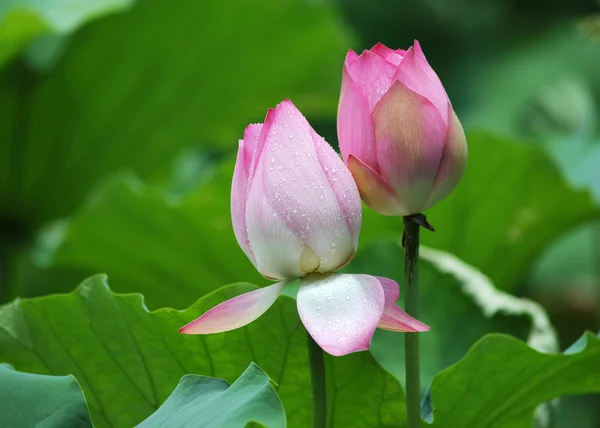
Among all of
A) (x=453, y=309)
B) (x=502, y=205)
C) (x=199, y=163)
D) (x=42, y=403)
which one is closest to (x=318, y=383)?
(x=42, y=403)

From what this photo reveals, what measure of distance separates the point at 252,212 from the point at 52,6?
102 cm

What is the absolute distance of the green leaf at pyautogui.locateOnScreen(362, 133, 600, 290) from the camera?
1.14 meters

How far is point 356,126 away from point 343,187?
0.13 ft

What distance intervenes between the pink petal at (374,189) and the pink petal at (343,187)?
0.4 inches

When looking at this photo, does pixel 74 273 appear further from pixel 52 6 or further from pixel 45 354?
pixel 45 354

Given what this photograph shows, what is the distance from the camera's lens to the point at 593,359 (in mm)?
593

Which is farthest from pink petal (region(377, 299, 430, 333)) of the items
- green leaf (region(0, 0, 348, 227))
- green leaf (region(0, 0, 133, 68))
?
green leaf (region(0, 0, 348, 227))

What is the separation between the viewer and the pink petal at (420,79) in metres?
0.48

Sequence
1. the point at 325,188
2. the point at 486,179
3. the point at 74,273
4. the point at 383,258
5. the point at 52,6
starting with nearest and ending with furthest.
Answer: the point at 325,188 < the point at 383,258 < the point at 486,179 < the point at 74,273 < the point at 52,6

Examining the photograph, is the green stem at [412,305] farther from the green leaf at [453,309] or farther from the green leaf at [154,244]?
the green leaf at [154,244]

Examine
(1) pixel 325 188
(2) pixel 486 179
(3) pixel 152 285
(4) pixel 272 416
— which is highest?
(1) pixel 325 188

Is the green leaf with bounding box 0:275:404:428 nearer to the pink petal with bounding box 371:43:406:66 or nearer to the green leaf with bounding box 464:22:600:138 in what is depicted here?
the pink petal with bounding box 371:43:406:66

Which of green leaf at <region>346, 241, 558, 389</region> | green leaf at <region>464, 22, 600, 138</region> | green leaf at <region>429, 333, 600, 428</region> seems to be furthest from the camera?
green leaf at <region>464, 22, 600, 138</region>

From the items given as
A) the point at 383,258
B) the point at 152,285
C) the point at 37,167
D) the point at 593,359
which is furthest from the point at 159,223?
the point at 593,359
